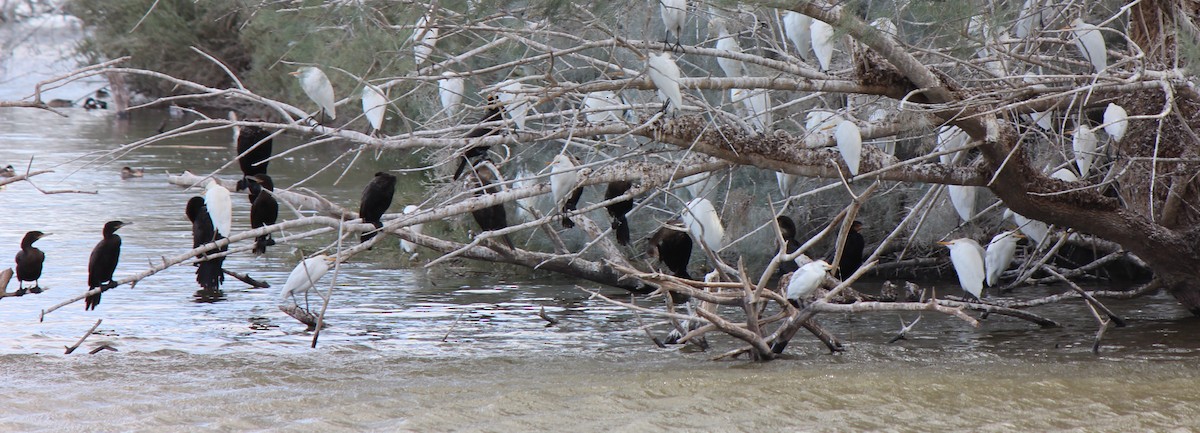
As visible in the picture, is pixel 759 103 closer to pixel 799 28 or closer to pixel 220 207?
pixel 799 28

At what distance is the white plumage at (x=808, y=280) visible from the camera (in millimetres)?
4684

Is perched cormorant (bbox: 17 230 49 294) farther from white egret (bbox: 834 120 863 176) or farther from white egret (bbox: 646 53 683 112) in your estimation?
white egret (bbox: 834 120 863 176)

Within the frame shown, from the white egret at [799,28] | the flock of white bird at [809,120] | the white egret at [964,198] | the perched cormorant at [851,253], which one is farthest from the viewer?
the perched cormorant at [851,253]

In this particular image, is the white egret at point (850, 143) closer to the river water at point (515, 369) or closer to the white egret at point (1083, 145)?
the river water at point (515, 369)

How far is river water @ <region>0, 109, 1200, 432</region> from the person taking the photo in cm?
407

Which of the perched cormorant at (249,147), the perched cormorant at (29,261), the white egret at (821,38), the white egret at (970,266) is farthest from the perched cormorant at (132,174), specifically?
the white egret at (970,266)

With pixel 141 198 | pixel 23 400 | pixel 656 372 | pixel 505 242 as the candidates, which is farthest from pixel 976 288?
pixel 141 198

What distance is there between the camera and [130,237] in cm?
876

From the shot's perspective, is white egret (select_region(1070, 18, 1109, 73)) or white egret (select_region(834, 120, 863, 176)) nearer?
white egret (select_region(834, 120, 863, 176))

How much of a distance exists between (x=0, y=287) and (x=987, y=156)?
4.50 meters

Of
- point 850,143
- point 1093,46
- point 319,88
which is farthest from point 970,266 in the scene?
point 319,88

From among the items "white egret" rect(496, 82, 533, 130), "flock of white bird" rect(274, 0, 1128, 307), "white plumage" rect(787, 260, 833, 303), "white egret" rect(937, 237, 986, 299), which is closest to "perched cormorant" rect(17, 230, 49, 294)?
"flock of white bird" rect(274, 0, 1128, 307)

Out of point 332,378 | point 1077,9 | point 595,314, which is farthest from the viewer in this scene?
point 595,314

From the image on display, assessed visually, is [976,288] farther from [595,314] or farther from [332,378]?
[332,378]
